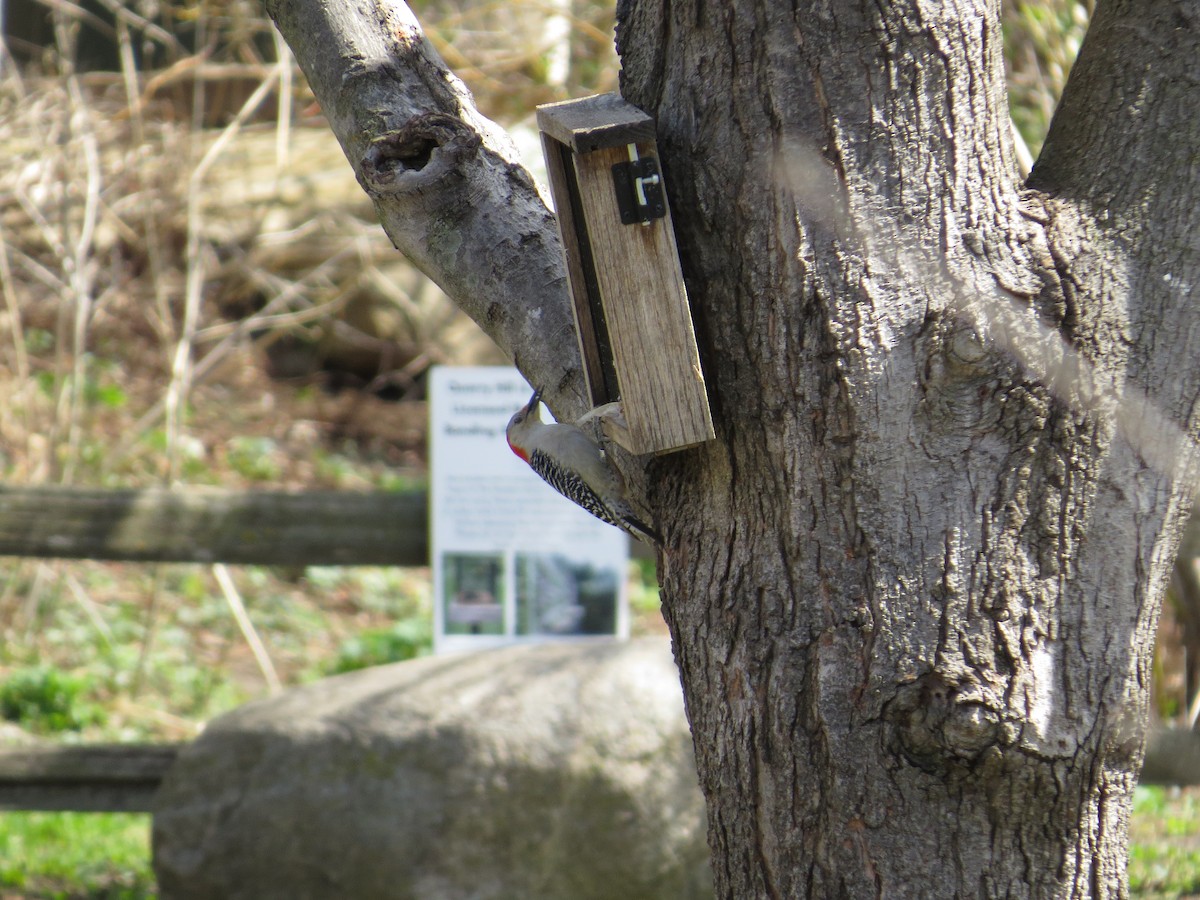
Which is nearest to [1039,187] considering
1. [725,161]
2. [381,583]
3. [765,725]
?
[725,161]

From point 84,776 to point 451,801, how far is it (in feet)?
5.47

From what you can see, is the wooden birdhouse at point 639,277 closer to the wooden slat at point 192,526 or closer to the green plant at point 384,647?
the wooden slat at point 192,526

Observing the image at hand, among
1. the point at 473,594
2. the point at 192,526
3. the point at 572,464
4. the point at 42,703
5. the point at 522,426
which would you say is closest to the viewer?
the point at 572,464

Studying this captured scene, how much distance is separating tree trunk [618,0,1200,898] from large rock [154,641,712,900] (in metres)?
2.37

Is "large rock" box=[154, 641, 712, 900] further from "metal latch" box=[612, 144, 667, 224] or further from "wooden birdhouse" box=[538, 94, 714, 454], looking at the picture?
"metal latch" box=[612, 144, 667, 224]

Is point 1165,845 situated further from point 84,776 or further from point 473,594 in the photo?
point 84,776

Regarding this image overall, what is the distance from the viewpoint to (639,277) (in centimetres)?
204

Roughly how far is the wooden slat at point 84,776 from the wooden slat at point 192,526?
2.64 feet

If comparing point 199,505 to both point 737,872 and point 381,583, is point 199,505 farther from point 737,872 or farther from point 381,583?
point 381,583

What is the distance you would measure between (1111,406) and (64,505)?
4331mm

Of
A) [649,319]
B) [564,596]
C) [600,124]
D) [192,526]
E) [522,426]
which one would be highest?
[600,124]

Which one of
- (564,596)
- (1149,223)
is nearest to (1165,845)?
(564,596)

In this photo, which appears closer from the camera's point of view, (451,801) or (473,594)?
(451,801)

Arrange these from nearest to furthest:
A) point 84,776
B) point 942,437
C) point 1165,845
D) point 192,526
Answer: point 942,437 < point 84,776 < point 192,526 < point 1165,845
